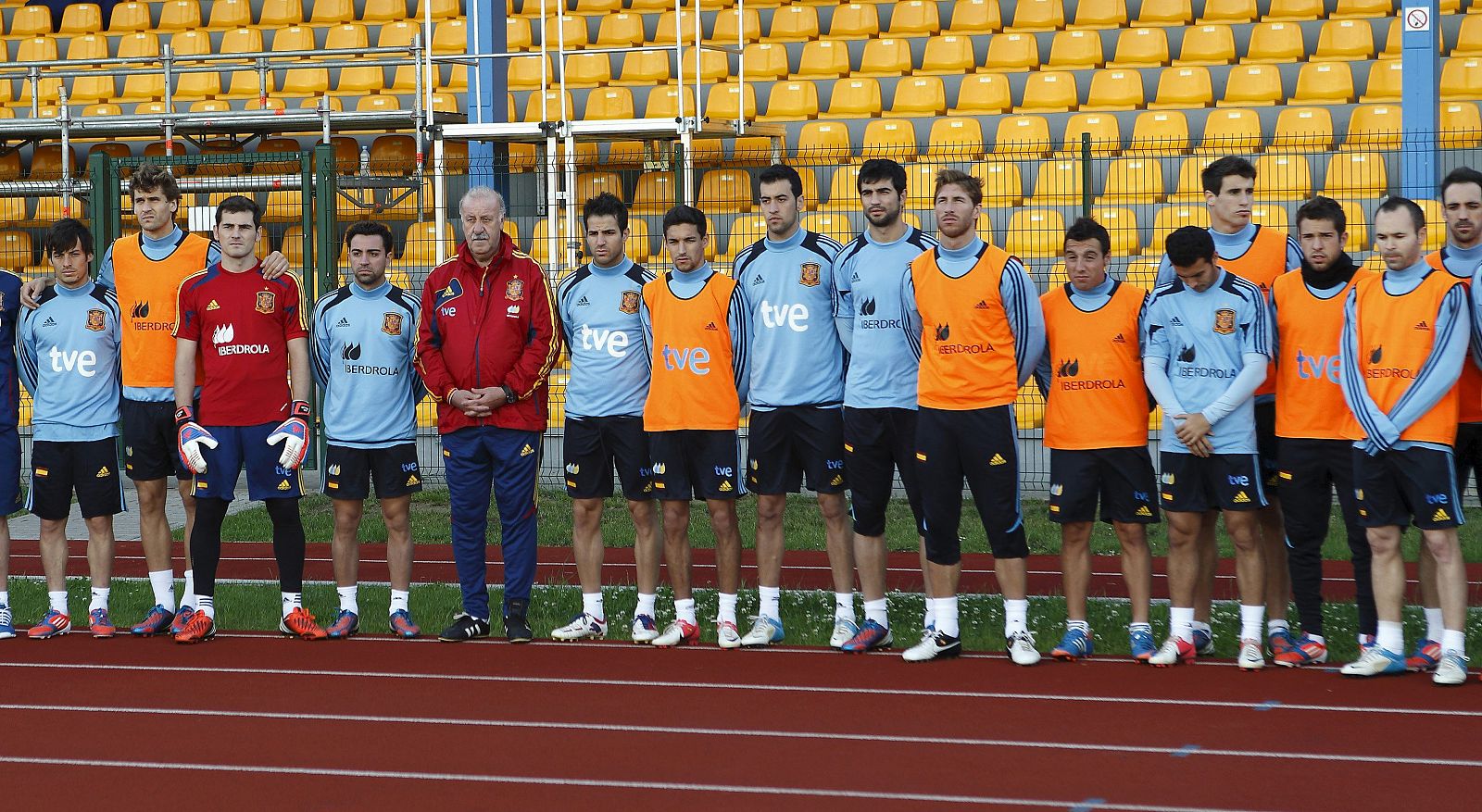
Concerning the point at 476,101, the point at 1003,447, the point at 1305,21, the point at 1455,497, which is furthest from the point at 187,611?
the point at 1305,21

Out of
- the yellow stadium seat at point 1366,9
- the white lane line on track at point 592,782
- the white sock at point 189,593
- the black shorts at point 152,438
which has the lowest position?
the white lane line on track at point 592,782

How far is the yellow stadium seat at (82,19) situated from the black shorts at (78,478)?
15.2 meters

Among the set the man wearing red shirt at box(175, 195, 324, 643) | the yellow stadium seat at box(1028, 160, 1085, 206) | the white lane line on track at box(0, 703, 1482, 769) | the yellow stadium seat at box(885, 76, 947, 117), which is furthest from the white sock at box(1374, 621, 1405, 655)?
the yellow stadium seat at box(885, 76, 947, 117)

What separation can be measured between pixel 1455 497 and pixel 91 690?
5133 millimetres

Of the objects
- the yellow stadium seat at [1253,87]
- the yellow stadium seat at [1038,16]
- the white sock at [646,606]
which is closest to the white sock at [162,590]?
the white sock at [646,606]

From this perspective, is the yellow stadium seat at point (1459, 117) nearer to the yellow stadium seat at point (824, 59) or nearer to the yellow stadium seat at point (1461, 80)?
the yellow stadium seat at point (1461, 80)

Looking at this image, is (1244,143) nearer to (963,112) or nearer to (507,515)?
(963,112)

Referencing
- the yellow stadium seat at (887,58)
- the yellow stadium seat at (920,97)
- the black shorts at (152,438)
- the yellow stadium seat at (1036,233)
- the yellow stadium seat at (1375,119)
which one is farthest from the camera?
the yellow stadium seat at (887,58)

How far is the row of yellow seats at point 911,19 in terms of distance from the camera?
17.1 metres

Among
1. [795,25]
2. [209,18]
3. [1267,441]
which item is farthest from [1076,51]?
[1267,441]

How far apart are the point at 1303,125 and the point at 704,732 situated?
11.2 m

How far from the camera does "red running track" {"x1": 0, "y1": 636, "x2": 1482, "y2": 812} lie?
4.63m

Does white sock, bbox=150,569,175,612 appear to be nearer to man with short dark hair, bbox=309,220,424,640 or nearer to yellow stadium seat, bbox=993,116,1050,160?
man with short dark hair, bbox=309,220,424,640

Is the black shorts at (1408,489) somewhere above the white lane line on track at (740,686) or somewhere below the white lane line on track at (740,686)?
above
